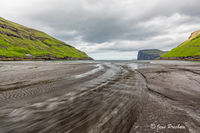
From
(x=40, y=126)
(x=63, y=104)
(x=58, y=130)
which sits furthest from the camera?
(x=63, y=104)

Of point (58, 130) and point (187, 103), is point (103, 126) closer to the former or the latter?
point (58, 130)

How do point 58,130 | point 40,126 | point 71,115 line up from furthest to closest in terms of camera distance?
point 71,115
point 40,126
point 58,130

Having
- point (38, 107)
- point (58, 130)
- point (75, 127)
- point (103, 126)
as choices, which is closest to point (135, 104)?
point (103, 126)

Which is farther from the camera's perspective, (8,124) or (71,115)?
(71,115)

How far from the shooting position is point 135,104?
18.9 feet

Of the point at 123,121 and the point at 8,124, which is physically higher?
the point at 8,124

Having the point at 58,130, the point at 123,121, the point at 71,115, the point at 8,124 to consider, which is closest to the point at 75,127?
the point at 58,130

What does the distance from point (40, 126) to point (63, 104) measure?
1.98 meters

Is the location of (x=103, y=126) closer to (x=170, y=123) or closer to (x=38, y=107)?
(x=170, y=123)

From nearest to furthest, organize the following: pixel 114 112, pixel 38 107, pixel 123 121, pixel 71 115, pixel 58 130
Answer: pixel 58 130 < pixel 123 121 < pixel 71 115 < pixel 114 112 < pixel 38 107

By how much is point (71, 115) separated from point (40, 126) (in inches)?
51.4

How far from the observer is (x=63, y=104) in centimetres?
567

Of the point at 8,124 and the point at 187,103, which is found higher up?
the point at 8,124

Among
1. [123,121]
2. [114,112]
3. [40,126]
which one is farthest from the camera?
[114,112]
